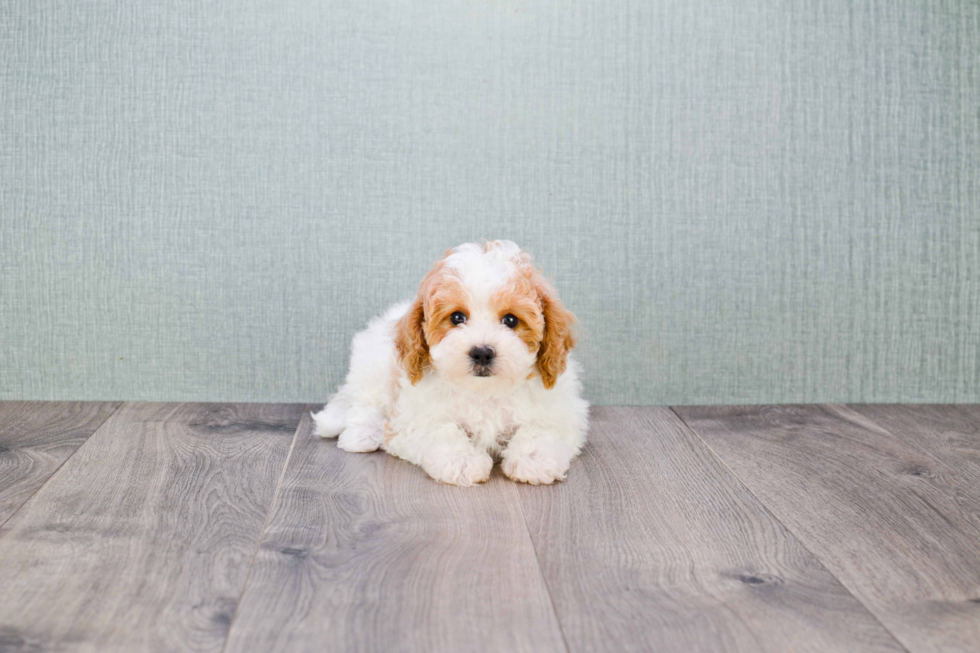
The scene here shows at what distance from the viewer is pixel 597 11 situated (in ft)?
7.70

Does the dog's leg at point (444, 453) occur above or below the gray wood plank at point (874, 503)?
above

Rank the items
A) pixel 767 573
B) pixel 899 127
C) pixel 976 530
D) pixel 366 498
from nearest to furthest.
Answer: pixel 767 573
pixel 976 530
pixel 366 498
pixel 899 127

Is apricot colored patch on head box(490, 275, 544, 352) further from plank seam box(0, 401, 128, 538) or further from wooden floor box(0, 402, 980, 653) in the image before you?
plank seam box(0, 401, 128, 538)

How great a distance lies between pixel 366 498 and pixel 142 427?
87 centimetres

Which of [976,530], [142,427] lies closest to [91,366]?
[142,427]

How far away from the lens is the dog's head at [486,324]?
1702mm

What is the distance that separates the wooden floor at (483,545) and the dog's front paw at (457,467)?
26 mm

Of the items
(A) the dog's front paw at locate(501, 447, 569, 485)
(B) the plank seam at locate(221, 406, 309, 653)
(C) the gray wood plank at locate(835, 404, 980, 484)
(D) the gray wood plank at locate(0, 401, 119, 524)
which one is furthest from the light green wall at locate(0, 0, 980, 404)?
(A) the dog's front paw at locate(501, 447, 569, 485)

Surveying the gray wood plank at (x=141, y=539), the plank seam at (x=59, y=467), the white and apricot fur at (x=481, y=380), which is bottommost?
the gray wood plank at (x=141, y=539)

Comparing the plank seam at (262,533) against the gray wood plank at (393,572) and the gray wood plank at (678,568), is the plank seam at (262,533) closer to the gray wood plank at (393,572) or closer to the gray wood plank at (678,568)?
the gray wood plank at (393,572)

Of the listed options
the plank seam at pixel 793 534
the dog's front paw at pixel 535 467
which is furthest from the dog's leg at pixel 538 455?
the plank seam at pixel 793 534

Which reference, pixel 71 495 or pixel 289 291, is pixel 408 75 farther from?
pixel 71 495

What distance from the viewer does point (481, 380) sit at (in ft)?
5.73

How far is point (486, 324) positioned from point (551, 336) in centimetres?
17
